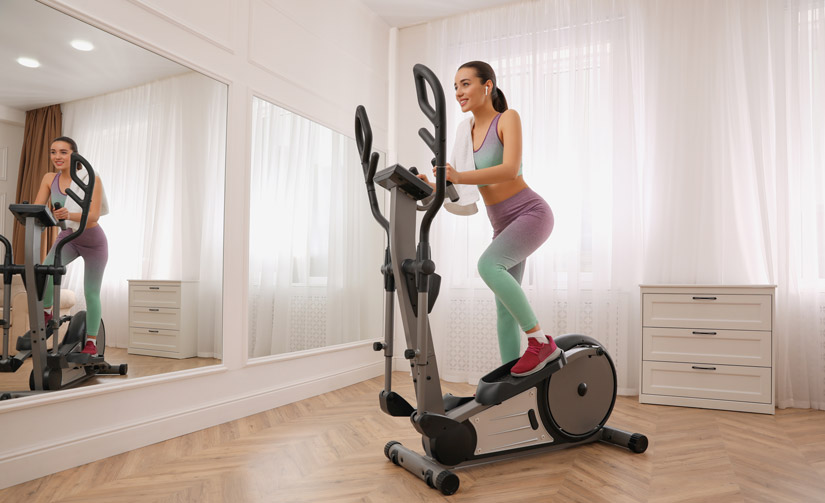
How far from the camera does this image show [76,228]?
204cm

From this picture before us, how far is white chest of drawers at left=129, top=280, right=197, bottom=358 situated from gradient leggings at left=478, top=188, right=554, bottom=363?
1.42m

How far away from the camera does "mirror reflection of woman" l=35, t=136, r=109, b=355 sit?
1958mm


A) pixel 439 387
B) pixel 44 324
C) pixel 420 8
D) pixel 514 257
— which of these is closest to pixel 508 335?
pixel 514 257

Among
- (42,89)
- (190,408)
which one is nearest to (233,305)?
(190,408)

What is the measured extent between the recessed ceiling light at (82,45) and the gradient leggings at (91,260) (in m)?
0.69

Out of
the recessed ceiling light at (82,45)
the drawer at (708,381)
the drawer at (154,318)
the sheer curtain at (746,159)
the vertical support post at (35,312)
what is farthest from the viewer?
the sheer curtain at (746,159)

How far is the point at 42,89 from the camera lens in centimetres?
189

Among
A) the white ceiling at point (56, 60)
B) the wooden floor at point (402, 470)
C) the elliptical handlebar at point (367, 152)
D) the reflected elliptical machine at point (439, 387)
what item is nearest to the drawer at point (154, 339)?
the wooden floor at point (402, 470)

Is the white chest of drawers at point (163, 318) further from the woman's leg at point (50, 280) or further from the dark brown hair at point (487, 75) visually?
the dark brown hair at point (487, 75)

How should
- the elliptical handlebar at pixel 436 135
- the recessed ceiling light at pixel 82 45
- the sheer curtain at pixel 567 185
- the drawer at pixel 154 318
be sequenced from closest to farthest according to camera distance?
1. the elliptical handlebar at pixel 436 135
2. the recessed ceiling light at pixel 82 45
3. the drawer at pixel 154 318
4. the sheer curtain at pixel 567 185

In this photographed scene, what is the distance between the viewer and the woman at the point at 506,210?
6.45ft

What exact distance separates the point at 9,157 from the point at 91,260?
46cm

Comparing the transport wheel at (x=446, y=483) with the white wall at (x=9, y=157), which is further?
the white wall at (x=9, y=157)

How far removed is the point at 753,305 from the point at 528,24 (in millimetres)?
2363
